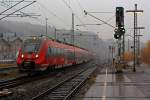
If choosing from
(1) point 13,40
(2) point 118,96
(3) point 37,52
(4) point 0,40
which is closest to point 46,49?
(3) point 37,52

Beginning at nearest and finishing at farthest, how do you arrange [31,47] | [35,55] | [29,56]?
[29,56], [35,55], [31,47]

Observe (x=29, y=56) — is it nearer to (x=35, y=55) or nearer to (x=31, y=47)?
(x=35, y=55)

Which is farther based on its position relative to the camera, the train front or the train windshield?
the train windshield

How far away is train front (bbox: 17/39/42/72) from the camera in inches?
1216

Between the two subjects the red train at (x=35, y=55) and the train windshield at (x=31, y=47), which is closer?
the red train at (x=35, y=55)

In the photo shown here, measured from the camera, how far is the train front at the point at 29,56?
3089 centimetres

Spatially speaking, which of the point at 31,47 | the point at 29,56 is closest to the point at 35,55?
the point at 29,56

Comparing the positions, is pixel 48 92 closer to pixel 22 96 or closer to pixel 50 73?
pixel 22 96

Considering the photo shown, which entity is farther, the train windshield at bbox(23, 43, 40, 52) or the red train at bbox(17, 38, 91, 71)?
the train windshield at bbox(23, 43, 40, 52)

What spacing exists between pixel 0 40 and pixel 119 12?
66677 mm

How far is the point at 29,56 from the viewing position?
31297 millimetres

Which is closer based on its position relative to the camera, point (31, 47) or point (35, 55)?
point (35, 55)

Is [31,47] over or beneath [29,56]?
over

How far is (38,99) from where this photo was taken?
17297 millimetres
